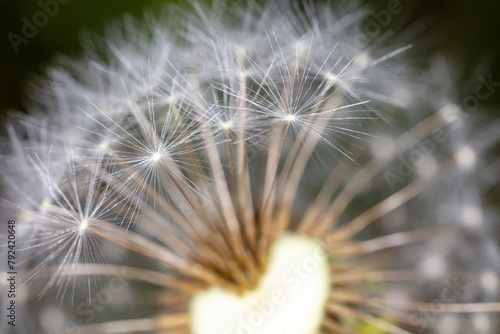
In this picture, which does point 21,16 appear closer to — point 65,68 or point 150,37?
point 65,68

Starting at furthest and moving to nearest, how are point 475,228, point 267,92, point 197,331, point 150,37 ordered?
point 150,37
point 475,228
point 197,331
point 267,92

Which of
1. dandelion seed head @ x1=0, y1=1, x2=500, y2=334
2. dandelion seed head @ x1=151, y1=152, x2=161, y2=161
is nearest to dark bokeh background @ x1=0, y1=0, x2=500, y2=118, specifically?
dandelion seed head @ x1=0, y1=1, x2=500, y2=334

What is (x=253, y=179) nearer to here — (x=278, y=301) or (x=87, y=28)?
(x=278, y=301)

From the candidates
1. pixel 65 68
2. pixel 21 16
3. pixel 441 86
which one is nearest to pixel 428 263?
pixel 441 86

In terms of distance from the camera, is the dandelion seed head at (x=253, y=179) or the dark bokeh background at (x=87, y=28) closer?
the dandelion seed head at (x=253, y=179)

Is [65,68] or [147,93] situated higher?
[65,68]

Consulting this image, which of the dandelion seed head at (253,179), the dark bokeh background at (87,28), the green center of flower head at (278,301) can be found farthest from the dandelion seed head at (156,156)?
the dark bokeh background at (87,28)

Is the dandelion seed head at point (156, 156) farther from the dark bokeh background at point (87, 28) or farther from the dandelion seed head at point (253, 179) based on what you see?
the dark bokeh background at point (87, 28)
